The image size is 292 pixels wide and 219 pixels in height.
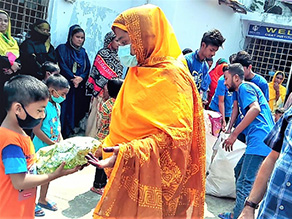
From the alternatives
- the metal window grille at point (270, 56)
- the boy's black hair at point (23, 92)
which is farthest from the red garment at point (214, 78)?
the boy's black hair at point (23, 92)

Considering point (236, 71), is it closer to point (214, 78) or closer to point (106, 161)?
point (106, 161)

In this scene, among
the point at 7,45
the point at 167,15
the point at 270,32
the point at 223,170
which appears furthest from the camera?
the point at 270,32

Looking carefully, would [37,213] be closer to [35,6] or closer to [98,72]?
[98,72]

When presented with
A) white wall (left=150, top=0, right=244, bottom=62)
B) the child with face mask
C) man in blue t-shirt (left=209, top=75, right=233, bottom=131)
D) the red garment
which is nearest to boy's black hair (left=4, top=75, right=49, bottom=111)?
the child with face mask

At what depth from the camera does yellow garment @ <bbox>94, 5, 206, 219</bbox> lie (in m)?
1.96

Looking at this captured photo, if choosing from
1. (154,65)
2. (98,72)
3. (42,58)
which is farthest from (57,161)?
(98,72)

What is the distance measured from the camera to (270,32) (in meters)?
9.53

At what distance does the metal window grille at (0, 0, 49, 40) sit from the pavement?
2.41 m

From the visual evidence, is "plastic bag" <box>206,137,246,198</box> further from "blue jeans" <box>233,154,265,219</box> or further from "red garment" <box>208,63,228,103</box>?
"red garment" <box>208,63,228,103</box>

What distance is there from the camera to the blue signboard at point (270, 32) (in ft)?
30.7

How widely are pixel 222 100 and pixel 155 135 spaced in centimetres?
317

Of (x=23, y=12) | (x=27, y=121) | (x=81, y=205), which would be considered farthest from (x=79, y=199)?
(x=23, y=12)

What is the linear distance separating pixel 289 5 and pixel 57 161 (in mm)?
9186

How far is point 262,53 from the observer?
9828 mm
